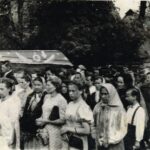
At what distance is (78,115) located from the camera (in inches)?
152

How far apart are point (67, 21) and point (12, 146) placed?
1.46 meters

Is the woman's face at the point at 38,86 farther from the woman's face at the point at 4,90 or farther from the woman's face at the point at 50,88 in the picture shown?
the woman's face at the point at 4,90

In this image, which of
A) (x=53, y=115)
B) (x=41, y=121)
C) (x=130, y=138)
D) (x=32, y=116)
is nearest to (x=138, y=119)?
(x=130, y=138)

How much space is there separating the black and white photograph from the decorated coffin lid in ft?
0.04

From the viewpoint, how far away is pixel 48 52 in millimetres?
4465

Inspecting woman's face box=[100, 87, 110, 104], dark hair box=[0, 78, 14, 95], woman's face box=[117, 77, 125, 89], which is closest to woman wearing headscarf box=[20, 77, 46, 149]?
dark hair box=[0, 78, 14, 95]

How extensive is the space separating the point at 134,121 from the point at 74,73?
840 mm

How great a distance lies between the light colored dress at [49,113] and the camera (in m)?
4.02

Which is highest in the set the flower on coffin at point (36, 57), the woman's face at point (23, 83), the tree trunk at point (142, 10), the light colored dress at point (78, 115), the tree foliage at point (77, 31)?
the tree trunk at point (142, 10)

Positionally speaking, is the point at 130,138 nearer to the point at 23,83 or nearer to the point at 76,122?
the point at 76,122

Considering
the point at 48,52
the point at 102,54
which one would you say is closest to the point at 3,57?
the point at 48,52

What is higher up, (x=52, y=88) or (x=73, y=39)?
(x=73, y=39)

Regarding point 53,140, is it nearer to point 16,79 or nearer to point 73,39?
point 16,79

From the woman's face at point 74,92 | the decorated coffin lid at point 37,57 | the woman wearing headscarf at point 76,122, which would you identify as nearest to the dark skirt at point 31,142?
the woman wearing headscarf at point 76,122
